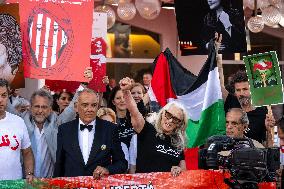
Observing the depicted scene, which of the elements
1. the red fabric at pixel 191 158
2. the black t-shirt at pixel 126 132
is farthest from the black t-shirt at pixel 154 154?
the red fabric at pixel 191 158

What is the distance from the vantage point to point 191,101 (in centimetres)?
686

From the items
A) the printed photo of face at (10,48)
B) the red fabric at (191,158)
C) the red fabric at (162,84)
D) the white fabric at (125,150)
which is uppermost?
the printed photo of face at (10,48)

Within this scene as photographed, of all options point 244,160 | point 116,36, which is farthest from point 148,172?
point 116,36

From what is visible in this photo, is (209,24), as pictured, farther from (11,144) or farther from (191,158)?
(11,144)

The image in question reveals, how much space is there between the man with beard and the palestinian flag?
0.21 meters

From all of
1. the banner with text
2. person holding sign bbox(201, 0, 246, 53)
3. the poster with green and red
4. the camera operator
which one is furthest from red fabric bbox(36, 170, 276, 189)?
person holding sign bbox(201, 0, 246, 53)

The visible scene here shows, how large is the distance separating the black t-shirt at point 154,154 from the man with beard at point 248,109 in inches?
41.2

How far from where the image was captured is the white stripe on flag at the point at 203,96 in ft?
21.7

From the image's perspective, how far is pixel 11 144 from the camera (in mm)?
5266

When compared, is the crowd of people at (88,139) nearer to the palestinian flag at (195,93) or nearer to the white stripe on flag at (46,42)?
the white stripe on flag at (46,42)

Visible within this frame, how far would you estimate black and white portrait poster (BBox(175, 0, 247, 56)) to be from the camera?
A: 7.88 m

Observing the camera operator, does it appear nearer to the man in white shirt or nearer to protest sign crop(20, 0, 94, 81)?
protest sign crop(20, 0, 94, 81)

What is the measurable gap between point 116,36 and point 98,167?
27.1ft

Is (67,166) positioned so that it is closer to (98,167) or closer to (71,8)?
(98,167)
